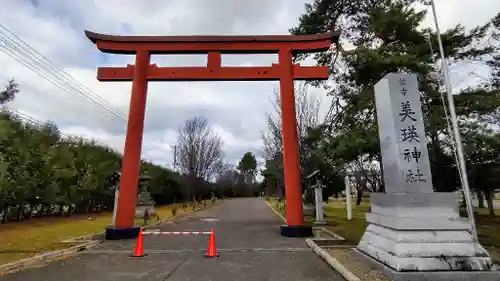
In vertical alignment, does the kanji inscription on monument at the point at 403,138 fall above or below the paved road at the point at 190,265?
above

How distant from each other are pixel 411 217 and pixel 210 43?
390 inches

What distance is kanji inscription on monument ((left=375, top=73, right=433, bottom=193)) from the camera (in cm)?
666

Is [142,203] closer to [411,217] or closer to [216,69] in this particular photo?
[216,69]

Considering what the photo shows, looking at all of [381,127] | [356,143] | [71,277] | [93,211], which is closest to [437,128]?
[356,143]

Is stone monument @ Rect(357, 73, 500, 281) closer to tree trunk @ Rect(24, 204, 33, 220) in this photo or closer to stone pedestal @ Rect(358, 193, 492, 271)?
stone pedestal @ Rect(358, 193, 492, 271)

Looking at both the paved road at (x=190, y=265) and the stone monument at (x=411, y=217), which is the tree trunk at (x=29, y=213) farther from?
the stone monument at (x=411, y=217)

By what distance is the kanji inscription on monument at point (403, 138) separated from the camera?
6660 mm

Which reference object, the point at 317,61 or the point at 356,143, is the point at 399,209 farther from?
the point at 317,61

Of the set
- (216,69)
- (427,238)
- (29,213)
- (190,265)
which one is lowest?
(190,265)

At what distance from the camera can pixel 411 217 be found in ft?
19.9

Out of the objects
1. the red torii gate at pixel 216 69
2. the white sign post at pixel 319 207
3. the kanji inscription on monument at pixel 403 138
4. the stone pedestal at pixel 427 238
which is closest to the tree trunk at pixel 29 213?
the red torii gate at pixel 216 69

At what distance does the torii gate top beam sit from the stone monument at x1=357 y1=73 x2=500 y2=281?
18.9 feet

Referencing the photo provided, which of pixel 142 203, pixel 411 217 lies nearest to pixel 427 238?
pixel 411 217

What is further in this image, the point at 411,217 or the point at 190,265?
the point at 190,265
